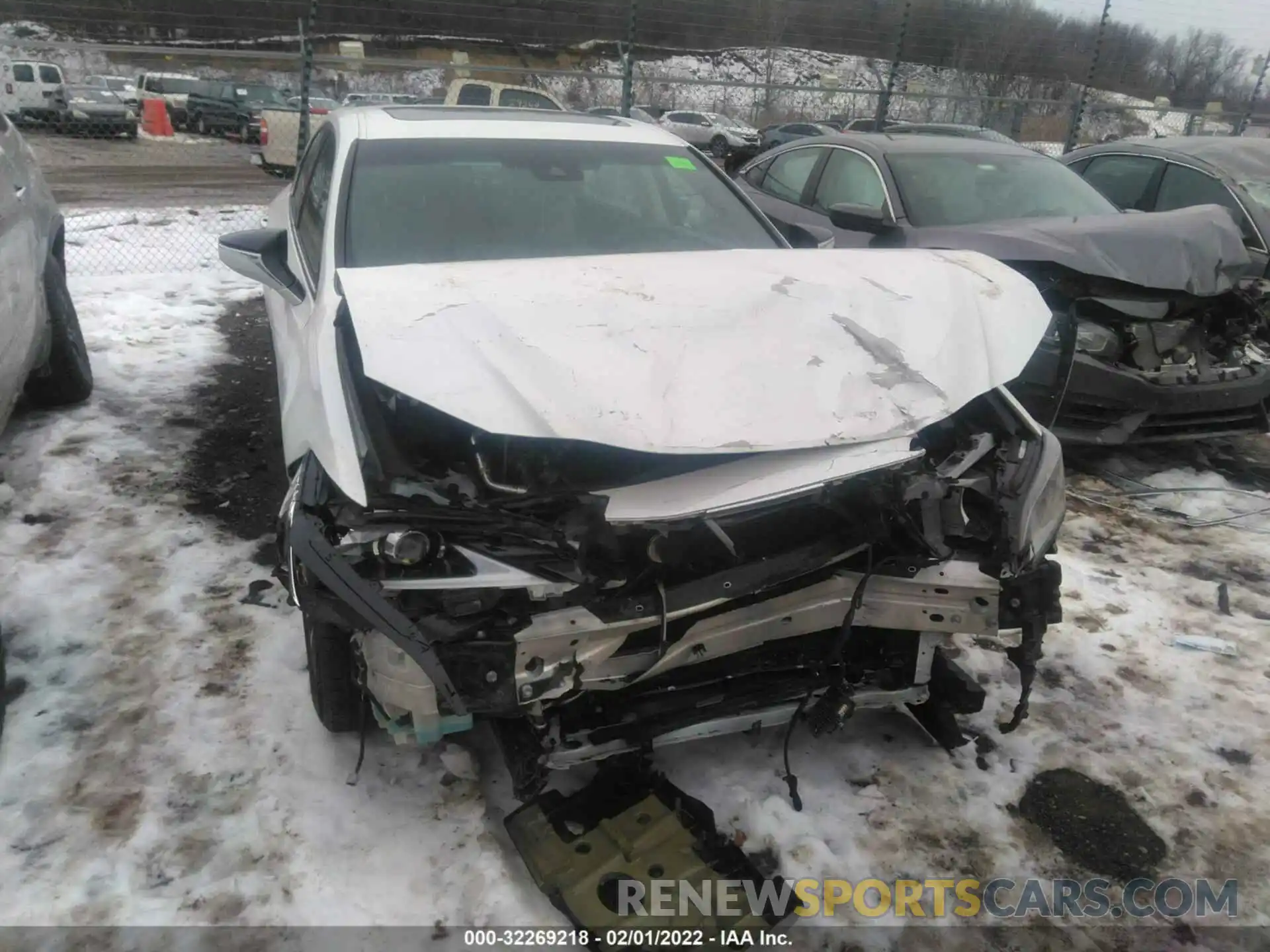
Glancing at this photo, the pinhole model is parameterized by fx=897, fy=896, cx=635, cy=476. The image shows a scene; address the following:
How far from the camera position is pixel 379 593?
2020 mm

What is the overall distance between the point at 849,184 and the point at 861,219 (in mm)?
828

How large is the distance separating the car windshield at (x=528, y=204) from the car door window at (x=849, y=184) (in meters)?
2.13

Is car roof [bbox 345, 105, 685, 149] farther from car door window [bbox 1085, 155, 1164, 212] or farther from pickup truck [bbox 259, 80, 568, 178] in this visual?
car door window [bbox 1085, 155, 1164, 212]

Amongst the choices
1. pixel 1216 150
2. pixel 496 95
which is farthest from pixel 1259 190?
pixel 496 95

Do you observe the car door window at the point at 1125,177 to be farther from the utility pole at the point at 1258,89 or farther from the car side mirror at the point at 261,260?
the utility pole at the point at 1258,89

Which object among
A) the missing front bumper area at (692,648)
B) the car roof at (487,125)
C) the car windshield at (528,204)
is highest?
the car roof at (487,125)

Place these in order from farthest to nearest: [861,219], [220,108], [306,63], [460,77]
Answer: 1. [220,108]
2. [460,77]
3. [306,63]
4. [861,219]

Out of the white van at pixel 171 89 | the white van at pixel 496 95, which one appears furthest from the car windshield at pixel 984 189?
the white van at pixel 171 89

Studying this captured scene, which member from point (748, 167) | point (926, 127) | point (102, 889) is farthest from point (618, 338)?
point (926, 127)

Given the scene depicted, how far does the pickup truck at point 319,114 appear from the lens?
10336 millimetres

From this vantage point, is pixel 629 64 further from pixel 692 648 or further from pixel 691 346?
pixel 692 648

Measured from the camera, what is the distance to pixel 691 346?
2.42 meters

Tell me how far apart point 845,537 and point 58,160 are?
17706mm

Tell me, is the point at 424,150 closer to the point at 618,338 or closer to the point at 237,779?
the point at 618,338
